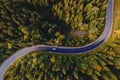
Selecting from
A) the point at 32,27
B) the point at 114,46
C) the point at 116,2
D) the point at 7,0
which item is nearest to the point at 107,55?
the point at 114,46

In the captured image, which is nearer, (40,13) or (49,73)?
(49,73)

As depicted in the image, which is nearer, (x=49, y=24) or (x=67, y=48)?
(x=67, y=48)

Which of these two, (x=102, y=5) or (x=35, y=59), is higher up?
(x=102, y=5)

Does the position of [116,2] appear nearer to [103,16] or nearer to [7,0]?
[103,16]

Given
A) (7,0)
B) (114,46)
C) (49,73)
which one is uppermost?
(7,0)

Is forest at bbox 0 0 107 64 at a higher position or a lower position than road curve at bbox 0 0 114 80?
higher

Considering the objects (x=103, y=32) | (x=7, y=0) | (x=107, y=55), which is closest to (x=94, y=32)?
(x=103, y=32)

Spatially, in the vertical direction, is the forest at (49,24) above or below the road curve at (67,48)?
above

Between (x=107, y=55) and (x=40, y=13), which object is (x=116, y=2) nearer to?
(x=107, y=55)

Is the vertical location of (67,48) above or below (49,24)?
below
